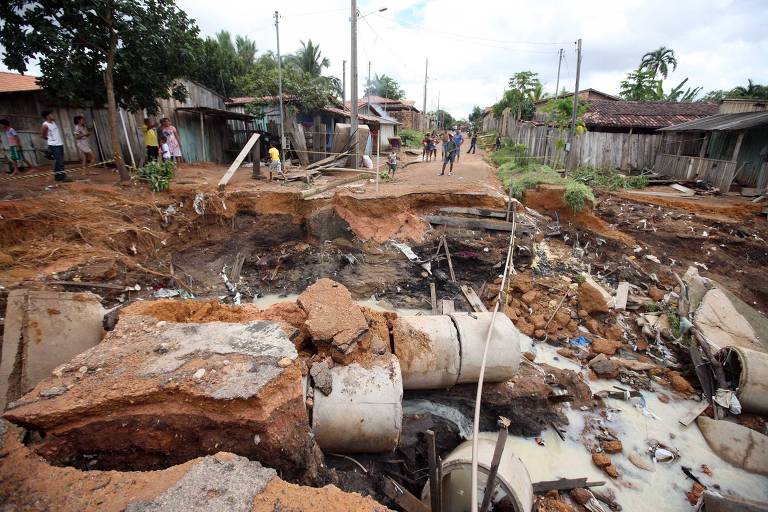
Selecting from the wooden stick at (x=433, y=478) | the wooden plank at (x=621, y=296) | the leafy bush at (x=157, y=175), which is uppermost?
the leafy bush at (x=157, y=175)

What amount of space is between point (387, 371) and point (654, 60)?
49645 millimetres

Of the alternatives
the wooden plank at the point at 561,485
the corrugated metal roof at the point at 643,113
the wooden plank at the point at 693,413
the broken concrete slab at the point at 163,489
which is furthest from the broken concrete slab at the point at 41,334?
the corrugated metal roof at the point at 643,113

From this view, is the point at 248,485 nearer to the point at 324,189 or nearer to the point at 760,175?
the point at 324,189

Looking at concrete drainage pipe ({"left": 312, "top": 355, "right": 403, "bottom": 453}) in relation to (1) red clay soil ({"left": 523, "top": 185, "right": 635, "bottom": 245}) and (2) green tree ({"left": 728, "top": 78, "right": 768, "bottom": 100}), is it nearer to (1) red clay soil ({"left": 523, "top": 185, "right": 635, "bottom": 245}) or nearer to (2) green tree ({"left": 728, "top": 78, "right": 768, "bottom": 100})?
(1) red clay soil ({"left": 523, "top": 185, "right": 635, "bottom": 245})

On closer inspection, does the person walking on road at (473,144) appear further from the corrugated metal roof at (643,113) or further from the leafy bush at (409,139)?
the corrugated metal roof at (643,113)

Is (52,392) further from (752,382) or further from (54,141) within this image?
(752,382)

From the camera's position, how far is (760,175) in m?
13.0

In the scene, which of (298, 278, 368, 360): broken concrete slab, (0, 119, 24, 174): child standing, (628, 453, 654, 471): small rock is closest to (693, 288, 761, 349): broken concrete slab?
(628, 453, 654, 471): small rock

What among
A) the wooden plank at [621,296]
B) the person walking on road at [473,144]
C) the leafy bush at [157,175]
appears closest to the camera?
the wooden plank at [621,296]

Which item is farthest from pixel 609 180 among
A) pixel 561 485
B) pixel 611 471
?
pixel 561 485

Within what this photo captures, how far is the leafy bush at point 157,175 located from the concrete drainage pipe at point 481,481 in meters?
Result: 8.57

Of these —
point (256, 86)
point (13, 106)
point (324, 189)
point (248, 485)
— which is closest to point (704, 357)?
point (248, 485)

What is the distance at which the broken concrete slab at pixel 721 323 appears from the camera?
6.78 metres

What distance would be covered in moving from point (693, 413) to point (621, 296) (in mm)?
2984
